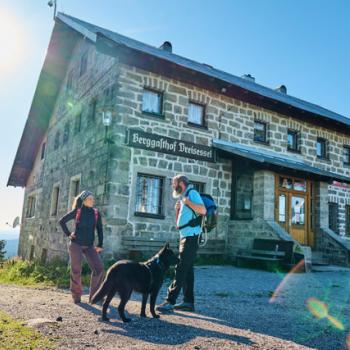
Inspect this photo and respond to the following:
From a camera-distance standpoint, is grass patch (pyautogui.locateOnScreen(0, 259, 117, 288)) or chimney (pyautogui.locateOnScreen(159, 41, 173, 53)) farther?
chimney (pyautogui.locateOnScreen(159, 41, 173, 53))

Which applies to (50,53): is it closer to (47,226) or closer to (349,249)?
(47,226)

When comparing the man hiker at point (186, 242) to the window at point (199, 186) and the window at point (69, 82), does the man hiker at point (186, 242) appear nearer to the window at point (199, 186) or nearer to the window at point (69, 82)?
the window at point (199, 186)

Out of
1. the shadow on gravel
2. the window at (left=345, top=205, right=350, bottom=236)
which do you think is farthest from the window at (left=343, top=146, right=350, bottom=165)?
the shadow on gravel

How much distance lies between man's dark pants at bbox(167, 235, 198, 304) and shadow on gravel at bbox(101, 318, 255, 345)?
68 cm

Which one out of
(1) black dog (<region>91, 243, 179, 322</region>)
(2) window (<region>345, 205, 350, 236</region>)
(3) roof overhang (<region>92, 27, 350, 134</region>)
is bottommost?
(1) black dog (<region>91, 243, 179, 322</region>)

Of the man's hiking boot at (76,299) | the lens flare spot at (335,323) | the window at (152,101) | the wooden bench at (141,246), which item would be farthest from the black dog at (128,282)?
the window at (152,101)

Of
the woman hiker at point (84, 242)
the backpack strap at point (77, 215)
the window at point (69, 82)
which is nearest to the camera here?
the woman hiker at point (84, 242)

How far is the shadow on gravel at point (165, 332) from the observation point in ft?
11.9

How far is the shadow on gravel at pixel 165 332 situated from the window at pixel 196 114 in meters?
8.77

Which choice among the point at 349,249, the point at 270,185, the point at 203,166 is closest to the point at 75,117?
the point at 203,166

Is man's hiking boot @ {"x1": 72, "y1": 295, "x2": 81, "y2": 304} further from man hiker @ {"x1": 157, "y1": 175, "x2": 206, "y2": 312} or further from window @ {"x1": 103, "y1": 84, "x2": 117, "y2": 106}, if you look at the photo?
window @ {"x1": 103, "y1": 84, "x2": 117, "y2": 106}

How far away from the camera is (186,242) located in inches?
198

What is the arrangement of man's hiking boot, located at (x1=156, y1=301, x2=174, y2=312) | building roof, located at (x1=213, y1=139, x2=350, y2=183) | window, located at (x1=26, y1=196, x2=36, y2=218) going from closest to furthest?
man's hiking boot, located at (x1=156, y1=301, x2=174, y2=312)
building roof, located at (x1=213, y1=139, x2=350, y2=183)
window, located at (x1=26, y1=196, x2=36, y2=218)

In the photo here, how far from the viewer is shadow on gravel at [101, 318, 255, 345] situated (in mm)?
3615
